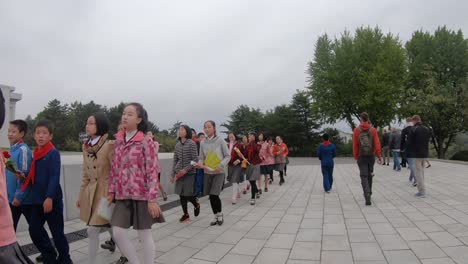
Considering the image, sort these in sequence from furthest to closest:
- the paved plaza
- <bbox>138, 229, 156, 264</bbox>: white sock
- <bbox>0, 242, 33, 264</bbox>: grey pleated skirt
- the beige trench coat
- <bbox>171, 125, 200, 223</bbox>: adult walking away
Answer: <bbox>171, 125, 200, 223</bbox>: adult walking away < the paved plaza < the beige trench coat < <bbox>138, 229, 156, 264</bbox>: white sock < <bbox>0, 242, 33, 264</bbox>: grey pleated skirt

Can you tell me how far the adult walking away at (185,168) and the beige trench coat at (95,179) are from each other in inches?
103

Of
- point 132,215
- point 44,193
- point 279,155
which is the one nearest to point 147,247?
point 132,215


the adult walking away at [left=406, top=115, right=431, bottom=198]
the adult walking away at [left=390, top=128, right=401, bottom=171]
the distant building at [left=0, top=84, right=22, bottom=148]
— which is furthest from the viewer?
the adult walking away at [left=390, top=128, right=401, bottom=171]

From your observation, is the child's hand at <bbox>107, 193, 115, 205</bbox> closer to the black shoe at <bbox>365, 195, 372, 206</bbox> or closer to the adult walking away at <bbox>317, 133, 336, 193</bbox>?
the black shoe at <bbox>365, 195, 372, 206</bbox>

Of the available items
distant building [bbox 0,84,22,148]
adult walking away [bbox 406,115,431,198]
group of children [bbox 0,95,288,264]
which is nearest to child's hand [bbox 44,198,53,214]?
group of children [bbox 0,95,288,264]

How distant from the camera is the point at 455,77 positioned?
3384 centimetres

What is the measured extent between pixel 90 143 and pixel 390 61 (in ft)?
103

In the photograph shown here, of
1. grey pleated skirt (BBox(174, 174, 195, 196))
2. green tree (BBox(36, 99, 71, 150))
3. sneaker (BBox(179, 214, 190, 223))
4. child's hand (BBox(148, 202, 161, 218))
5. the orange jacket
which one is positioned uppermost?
green tree (BBox(36, 99, 71, 150))

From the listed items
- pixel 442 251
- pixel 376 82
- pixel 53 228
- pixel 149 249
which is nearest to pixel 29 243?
pixel 53 228

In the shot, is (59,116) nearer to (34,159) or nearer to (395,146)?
(395,146)

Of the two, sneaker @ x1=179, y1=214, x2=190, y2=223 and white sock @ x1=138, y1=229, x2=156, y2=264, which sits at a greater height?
white sock @ x1=138, y1=229, x2=156, y2=264

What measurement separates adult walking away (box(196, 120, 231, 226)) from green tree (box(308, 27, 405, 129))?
86.7 feet

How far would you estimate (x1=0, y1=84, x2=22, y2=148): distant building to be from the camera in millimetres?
6078

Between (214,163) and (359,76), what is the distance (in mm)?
27835
